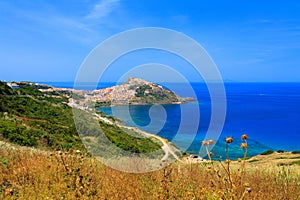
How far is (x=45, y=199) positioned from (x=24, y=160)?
211 centimetres

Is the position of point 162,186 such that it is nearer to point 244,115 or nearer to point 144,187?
point 144,187

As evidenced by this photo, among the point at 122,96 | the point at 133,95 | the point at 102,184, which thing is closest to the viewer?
the point at 102,184

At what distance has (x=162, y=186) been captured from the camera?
4.02 m

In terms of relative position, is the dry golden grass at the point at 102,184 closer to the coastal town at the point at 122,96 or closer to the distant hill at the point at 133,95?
the coastal town at the point at 122,96

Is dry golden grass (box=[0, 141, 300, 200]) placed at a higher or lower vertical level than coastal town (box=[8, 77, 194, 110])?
lower

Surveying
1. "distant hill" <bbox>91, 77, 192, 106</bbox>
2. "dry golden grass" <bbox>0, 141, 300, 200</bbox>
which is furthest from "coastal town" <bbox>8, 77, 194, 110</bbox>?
"dry golden grass" <bbox>0, 141, 300, 200</bbox>

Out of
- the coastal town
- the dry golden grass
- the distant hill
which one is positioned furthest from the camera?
the distant hill

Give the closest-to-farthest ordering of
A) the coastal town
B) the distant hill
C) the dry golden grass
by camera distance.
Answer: the dry golden grass < the coastal town < the distant hill

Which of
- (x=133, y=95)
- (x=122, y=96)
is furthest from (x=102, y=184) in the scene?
(x=133, y=95)

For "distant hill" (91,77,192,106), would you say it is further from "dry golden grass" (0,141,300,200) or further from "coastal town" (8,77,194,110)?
"dry golden grass" (0,141,300,200)

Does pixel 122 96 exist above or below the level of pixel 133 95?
below

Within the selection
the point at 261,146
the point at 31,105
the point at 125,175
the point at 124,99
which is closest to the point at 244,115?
the point at 261,146

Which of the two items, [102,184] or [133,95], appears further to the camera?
[133,95]

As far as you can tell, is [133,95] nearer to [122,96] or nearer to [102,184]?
[122,96]
